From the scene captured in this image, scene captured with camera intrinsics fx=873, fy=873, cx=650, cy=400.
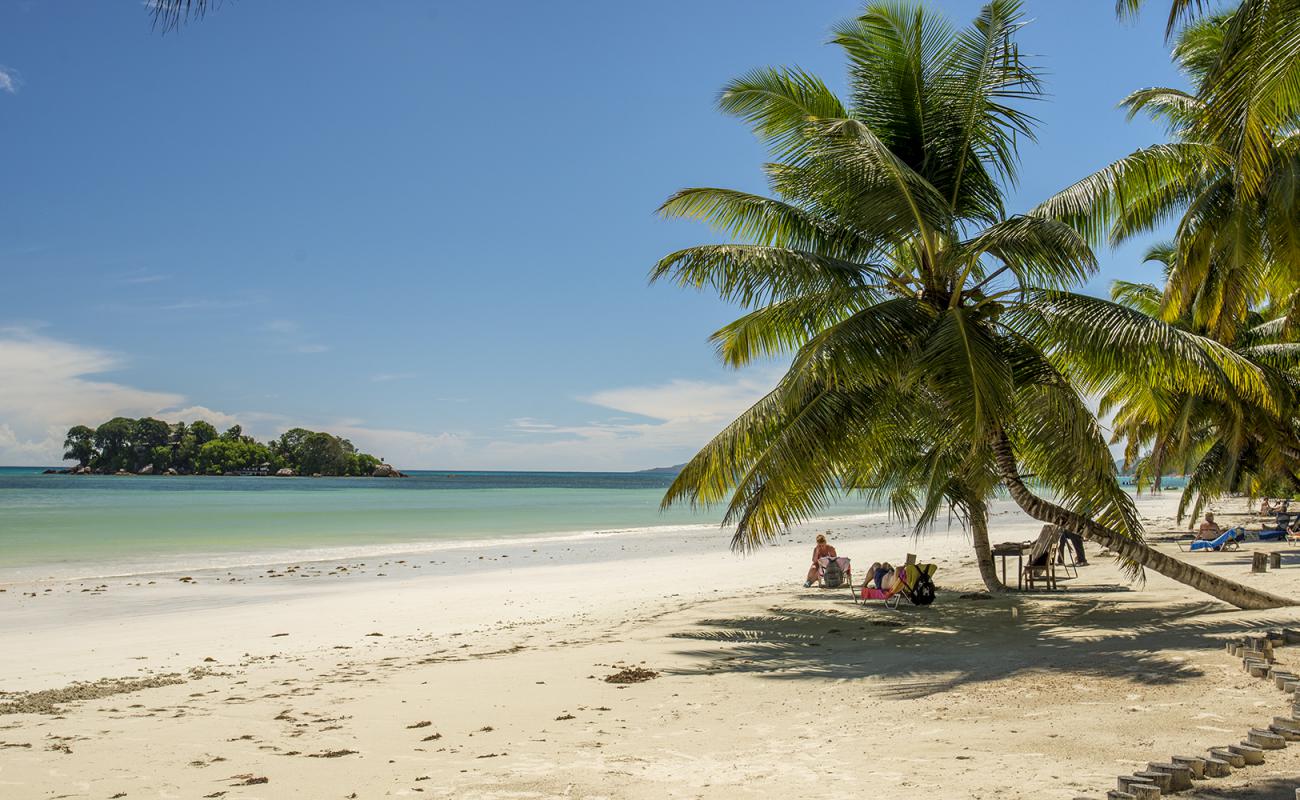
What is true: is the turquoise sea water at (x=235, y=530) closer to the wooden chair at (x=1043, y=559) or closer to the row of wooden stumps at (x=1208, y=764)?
the wooden chair at (x=1043, y=559)

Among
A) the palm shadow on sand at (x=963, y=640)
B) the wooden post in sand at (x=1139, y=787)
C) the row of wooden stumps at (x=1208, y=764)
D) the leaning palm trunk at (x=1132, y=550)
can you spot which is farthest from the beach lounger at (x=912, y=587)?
the wooden post in sand at (x=1139, y=787)

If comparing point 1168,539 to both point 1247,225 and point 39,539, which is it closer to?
point 1247,225

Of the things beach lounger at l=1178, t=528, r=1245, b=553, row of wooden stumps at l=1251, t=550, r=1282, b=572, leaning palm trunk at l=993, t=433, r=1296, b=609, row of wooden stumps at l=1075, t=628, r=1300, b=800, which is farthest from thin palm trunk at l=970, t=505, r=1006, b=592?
beach lounger at l=1178, t=528, r=1245, b=553

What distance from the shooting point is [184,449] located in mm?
135750

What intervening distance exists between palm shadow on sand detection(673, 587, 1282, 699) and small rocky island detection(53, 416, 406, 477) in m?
140

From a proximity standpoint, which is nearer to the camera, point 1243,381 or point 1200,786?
point 1200,786

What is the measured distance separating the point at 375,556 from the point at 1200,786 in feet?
70.2

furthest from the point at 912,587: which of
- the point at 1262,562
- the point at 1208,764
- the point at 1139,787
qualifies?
the point at 1139,787

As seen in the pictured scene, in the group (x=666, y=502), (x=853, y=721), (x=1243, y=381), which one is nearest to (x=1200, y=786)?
(x=853, y=721)

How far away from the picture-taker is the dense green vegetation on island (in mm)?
133625

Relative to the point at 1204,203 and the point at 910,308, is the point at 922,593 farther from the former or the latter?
the point at 1204,203

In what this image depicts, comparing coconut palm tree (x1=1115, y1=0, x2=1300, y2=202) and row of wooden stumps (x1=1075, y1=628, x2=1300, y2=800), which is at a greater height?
coconut palm tree (x1=1115, y1=0, x2=1300, y2=202)

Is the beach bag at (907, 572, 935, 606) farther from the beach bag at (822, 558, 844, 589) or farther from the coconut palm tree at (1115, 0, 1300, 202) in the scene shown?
the coconut palm tree at (1115, 0, 1300, 202)

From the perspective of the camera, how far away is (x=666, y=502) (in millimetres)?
10023
